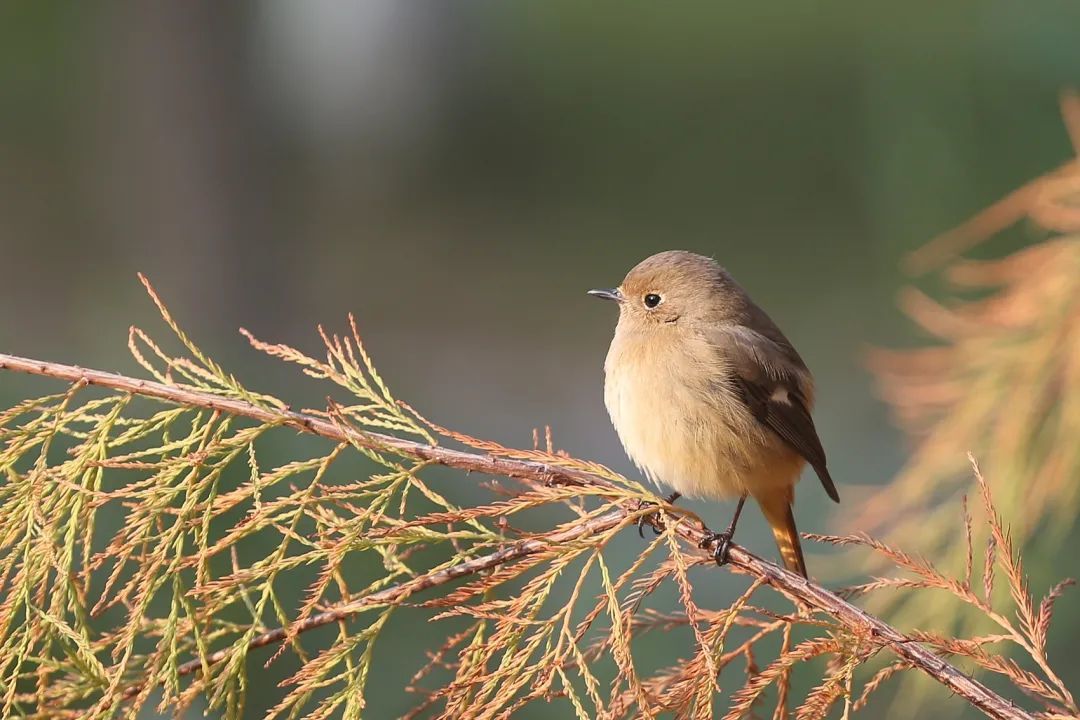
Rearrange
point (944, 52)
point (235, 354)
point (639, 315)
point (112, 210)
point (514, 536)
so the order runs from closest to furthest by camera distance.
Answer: point (514, 536), point (639, 315), point (235, 354), point (944, 52), point (112, 210)

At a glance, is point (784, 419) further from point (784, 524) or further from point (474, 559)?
point (474, 559)

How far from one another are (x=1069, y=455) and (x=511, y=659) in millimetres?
1350

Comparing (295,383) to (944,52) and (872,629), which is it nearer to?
(872,629)

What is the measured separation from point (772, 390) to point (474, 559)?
1.50 meters

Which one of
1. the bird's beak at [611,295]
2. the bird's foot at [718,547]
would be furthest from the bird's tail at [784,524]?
the bird's foot at [718,547]

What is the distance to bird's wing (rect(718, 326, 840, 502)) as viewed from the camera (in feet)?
9.64

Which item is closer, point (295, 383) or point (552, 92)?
point (295, 383)

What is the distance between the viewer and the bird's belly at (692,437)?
2803 mm

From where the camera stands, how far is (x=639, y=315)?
312 centimetres

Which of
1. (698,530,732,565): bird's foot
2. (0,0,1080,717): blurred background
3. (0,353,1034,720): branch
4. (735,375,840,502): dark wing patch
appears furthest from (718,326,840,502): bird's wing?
(0,0,1080,717): blurred background

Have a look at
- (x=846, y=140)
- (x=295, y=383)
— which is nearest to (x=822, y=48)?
(x=846, y=140)

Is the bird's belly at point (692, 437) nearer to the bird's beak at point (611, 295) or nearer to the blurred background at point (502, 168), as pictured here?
the bird's beak at point (611, 295)

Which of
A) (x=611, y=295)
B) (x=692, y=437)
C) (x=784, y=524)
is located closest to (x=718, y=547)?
(x=692, y=437)

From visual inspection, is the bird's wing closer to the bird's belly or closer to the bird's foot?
the bird's belly
